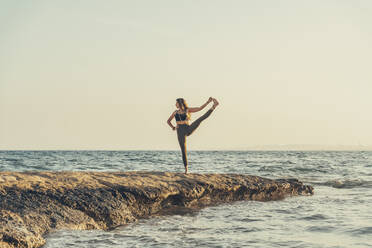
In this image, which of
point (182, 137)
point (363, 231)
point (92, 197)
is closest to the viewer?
point (363, 231)

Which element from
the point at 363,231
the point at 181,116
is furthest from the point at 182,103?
the point at 363,231

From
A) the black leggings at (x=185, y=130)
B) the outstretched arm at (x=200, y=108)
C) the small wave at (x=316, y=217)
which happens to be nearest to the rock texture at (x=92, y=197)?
the black leggings at (x=185, y=130)

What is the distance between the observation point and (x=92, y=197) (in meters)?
7.49

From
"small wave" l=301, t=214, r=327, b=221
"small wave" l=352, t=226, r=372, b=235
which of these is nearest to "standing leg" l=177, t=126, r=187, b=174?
"small wave" l=301, t=214, r=327, b=221

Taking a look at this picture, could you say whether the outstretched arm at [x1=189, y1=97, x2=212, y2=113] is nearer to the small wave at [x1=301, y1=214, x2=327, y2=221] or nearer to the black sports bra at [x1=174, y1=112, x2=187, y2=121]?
the black sports bra at [x1=174, y1=112, x2=187, y2=121]

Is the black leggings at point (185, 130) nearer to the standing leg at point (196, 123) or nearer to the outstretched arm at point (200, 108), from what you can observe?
the standing leg at point (196, 123)

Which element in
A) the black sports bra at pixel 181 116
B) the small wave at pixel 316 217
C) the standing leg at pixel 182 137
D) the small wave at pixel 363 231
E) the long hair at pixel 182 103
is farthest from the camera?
the standing leg at pixel 182 137

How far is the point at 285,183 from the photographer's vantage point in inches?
476

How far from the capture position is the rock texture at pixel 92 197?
20.4ft

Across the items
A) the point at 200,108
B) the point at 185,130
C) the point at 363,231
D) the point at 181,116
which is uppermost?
the point at 200,108

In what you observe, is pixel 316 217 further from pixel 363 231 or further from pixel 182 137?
pixel 182 137

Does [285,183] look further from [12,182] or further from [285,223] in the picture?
[12,182]

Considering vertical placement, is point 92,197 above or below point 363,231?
above

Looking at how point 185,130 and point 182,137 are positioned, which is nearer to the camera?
point 185,130
